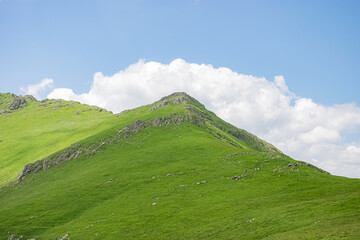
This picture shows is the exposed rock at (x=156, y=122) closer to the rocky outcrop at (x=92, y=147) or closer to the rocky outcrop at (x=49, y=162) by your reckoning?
the rocky outcrop at (x=92, y=147)

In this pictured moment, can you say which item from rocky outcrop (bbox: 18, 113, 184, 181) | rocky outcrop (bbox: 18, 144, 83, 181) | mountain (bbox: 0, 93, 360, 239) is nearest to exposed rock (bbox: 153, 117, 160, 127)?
rocky outcrop (bbox: 18, 113, 184, 181)

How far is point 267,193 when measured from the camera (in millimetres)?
61969

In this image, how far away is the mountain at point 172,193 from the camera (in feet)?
146

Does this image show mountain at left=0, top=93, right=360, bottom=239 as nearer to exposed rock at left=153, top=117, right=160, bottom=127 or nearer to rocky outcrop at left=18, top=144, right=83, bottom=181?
rocky outcrop at left=18, top=144, right=83, bottom=181

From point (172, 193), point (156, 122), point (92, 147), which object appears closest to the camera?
point (172, 193)

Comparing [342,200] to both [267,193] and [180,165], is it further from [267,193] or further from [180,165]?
[180,165]

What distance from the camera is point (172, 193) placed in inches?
2985

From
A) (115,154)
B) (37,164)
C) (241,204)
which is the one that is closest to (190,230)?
(241,204)

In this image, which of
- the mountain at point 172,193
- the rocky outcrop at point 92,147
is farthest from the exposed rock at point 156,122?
the mountain at point 172,193

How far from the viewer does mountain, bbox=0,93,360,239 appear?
4450cm

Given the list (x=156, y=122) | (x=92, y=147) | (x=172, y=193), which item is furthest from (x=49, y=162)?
(x=172, y=193)

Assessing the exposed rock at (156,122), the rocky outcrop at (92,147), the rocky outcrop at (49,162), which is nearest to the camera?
the rocky outcrop at (49,162)

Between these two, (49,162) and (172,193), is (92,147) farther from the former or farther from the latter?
(172,193)

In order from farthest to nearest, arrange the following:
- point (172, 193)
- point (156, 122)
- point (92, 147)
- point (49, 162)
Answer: point (156, 122) < point (92, 147) < point (49, 162) < point (172, 193)
